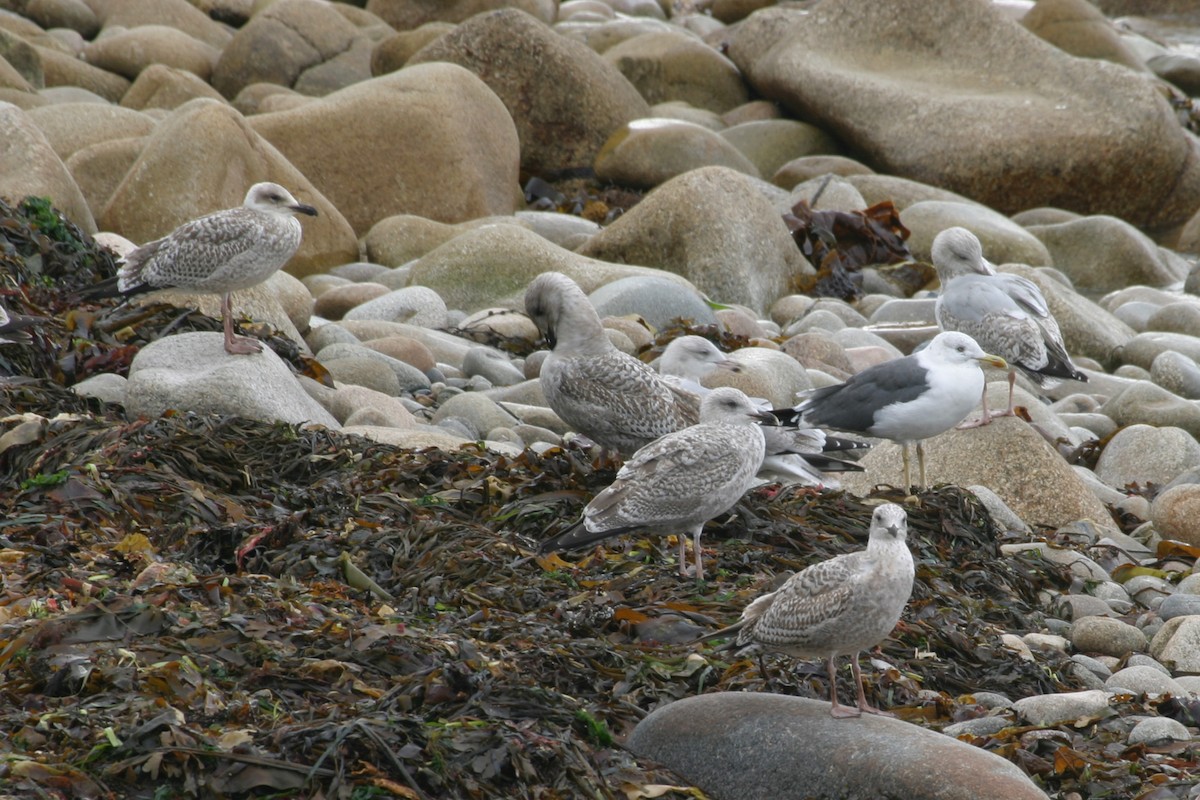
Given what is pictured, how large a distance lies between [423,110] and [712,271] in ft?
12.7

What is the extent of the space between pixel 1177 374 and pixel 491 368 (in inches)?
228

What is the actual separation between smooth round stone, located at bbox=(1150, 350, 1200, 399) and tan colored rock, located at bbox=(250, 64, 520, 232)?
7.31 metres

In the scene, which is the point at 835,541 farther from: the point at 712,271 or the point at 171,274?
the point at 712,271

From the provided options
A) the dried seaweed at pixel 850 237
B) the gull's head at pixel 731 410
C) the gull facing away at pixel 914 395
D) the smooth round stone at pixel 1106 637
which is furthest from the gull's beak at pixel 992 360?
A: the dried seaweed at pixel 850 237

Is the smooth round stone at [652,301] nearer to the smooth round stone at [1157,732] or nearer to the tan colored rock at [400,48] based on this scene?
the smooth round stone at [1157,732]

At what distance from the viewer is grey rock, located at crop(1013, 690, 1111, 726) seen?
15.2 ft

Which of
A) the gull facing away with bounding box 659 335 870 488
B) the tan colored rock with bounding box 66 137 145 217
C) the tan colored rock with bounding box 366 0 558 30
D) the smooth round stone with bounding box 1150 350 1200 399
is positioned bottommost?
the tan colored rock with bounding box 366 0 558 30

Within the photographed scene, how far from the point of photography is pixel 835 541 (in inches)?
232

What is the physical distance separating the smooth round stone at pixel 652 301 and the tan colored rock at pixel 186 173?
3324 millimetres

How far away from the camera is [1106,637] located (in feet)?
18.7

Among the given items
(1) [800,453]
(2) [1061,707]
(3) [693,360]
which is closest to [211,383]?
(3) [693,360]

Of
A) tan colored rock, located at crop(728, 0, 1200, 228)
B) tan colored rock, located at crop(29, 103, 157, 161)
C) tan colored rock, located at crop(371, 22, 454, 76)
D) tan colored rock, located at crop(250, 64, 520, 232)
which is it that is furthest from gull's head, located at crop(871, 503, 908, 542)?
tan colored rock, located at crop(371, 22, 454, 76)

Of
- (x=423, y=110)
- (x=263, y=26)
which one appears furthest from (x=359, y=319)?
(x=263, y=26)

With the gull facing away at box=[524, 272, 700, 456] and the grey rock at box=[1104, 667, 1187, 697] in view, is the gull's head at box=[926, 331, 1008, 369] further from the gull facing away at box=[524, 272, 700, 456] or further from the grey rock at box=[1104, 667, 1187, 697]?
the grey rock at box=[1104, 667, 1187, 697]
